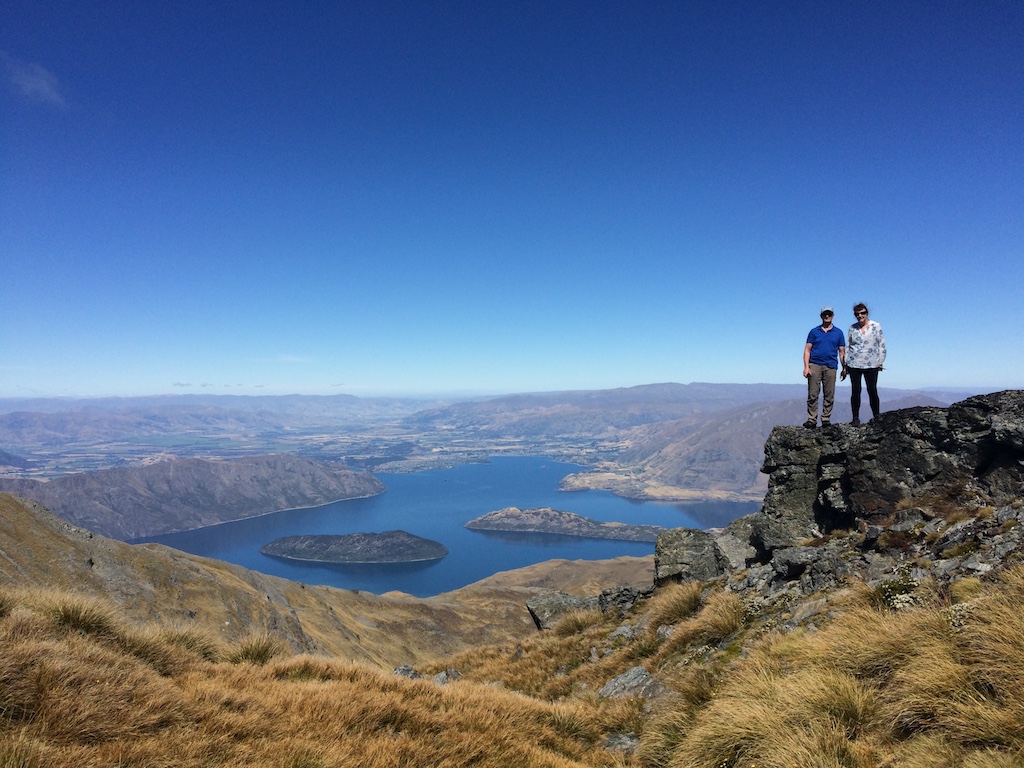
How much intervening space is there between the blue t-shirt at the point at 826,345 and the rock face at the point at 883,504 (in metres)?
2.27

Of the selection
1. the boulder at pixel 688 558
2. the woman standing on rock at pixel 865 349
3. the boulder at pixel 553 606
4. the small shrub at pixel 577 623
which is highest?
the woman standing on rock at pixel 865 349

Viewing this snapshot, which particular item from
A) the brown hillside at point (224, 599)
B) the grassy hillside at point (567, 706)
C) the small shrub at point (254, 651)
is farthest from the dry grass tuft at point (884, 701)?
the brown hillside at point (224, 599)

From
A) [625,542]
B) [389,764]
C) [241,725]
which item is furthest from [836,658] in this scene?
[625,542]

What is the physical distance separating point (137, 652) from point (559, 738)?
6.72 metres

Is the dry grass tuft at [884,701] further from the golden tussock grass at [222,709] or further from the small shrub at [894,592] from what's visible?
the golden tussock grass at [222,709]

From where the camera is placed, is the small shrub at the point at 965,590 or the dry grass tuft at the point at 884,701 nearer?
the dry grass tuft at the point at 884,701

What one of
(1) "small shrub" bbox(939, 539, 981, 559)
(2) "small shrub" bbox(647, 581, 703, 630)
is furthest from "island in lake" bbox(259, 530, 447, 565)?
(1) "small shrub" bbox(939, 539, 981, 559)

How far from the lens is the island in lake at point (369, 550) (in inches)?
7146

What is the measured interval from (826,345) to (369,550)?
199589 mm

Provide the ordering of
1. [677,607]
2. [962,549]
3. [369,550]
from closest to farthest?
[962,549]
[677,607]
[369,550]

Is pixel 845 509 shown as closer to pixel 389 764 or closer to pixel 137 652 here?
pixel 389 764

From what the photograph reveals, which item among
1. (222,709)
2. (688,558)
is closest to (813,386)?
(688,558)

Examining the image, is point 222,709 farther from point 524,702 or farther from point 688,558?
point 688,558

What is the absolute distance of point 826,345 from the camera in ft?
44.4
